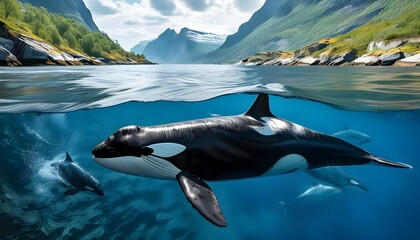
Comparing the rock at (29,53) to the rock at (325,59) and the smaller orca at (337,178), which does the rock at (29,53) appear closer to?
the smaller orca at (337,178)

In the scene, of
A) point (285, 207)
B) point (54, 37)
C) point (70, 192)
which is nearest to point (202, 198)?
point (70, 192)

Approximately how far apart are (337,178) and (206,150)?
6.15 metres

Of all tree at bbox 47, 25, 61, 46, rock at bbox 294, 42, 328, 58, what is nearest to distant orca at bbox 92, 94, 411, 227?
tree at bbox 47, 25, 61, 46

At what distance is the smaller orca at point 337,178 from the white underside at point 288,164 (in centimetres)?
350

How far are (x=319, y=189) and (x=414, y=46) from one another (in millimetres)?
67739

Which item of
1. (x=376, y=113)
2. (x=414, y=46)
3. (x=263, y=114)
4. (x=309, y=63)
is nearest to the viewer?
(x=263, y=114)

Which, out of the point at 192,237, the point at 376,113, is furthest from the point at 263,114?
the point at 376,113

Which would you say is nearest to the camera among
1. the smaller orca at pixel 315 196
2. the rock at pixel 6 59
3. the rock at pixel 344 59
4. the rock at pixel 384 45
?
the smaller orca at pixel 315 196

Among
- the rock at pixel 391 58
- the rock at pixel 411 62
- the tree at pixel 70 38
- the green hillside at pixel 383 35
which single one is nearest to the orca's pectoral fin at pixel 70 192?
the rock at pixel 411 62

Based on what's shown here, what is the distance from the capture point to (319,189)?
1011cm

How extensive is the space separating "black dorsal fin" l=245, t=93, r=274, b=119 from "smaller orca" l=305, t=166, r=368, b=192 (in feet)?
13.8

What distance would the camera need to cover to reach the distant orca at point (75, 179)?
807cm

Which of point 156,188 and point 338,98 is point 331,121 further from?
point 156,188

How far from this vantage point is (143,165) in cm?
506
